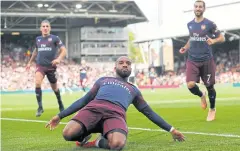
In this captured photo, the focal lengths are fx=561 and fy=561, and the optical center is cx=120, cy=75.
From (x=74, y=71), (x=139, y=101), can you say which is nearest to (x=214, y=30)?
(x=139, y=101)

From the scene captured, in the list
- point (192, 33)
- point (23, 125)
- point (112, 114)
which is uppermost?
point (192, 33)

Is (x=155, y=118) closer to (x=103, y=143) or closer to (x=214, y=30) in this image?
(x=103, y=143)

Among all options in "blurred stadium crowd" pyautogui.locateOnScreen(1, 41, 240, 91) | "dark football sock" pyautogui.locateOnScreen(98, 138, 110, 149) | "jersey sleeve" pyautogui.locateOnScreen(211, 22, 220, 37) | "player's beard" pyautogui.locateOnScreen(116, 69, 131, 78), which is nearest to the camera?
"dark football sock" pyautogui.locateOnScreen(98, 138, 110, 149)

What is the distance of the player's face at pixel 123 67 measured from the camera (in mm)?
7250

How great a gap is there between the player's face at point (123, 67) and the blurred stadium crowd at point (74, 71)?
4178 cm

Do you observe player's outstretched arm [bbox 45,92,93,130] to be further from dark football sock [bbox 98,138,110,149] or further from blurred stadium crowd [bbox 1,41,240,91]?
blurred stadium crowd [bbox 1,41,240,91]

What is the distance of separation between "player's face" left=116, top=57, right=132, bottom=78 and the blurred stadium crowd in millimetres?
41782

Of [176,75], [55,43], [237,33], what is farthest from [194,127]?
[176,75]

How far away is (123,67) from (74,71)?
162 feet

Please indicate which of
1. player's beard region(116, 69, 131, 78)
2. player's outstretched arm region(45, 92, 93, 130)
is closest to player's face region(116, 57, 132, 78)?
player's beard region(116, 69, 131, 78)

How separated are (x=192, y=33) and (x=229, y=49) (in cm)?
5314

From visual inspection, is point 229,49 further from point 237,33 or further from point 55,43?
point 55,43

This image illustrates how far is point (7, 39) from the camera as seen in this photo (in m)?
61.7

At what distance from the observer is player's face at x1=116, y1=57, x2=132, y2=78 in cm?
725
